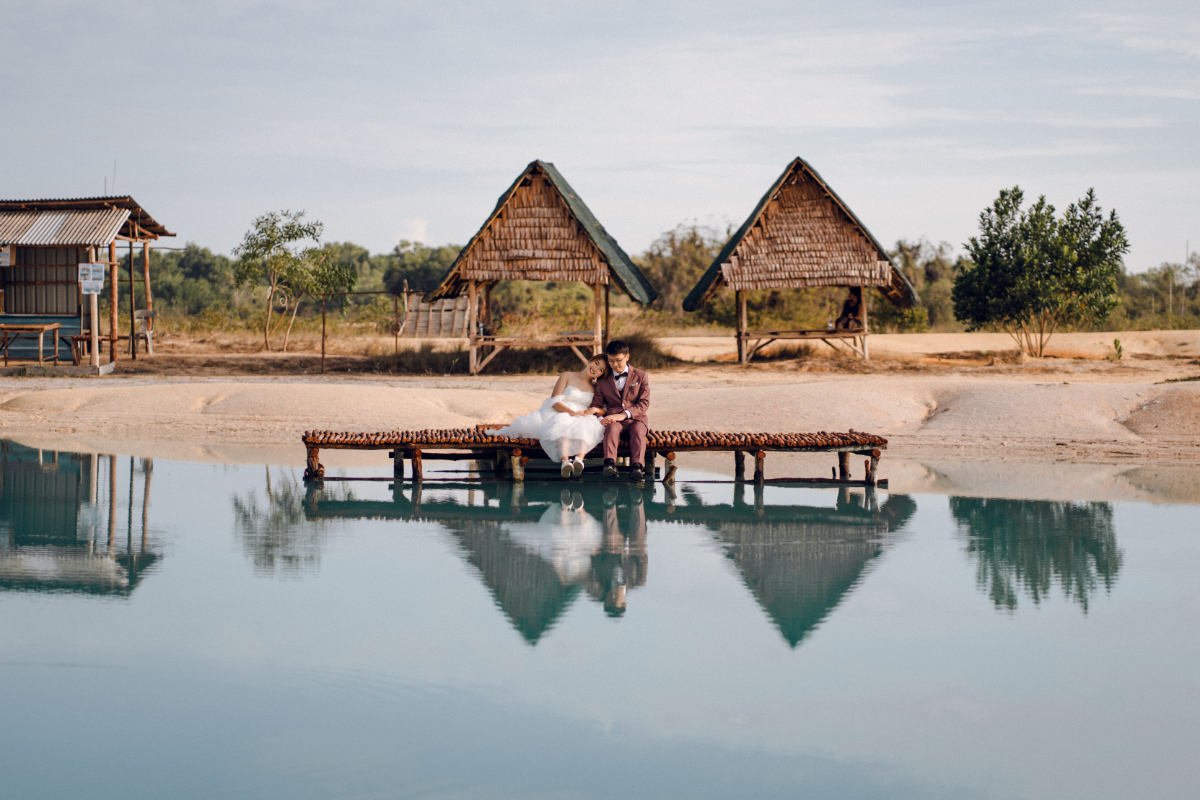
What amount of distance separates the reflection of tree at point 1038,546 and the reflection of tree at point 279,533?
3.81 metres

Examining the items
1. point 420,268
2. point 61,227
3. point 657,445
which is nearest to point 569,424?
point 657,445

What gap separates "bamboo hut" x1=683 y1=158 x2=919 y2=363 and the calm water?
13446mm

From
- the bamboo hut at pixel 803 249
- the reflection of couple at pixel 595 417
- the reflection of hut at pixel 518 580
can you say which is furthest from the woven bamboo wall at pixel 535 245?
the reflection of hut at pixel 518 580

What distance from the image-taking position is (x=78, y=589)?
5.89 meters

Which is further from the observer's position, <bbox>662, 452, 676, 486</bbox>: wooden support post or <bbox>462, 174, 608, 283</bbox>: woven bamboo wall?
<bbox>462, 174, 608, 283</bbox>: woven bamboo wall

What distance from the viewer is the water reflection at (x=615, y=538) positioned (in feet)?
18.7

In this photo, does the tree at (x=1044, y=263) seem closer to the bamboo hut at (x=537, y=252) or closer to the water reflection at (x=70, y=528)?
the bamboo hut at (x=537, y=252)

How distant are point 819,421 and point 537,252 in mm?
8416

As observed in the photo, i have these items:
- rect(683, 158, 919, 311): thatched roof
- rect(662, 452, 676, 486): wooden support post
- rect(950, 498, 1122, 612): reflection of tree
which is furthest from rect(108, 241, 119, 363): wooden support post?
rect(950, 498, 1122, 612): reflection of tree

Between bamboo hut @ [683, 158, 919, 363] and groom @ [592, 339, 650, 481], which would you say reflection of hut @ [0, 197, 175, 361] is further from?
groom @ [592, 339, 650, 481]

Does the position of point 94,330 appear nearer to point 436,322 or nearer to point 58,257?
point 58,257

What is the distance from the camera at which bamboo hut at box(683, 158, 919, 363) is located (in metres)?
21.1

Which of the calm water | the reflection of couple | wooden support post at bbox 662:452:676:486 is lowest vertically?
the calm water

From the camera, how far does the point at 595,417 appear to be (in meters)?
9.13
